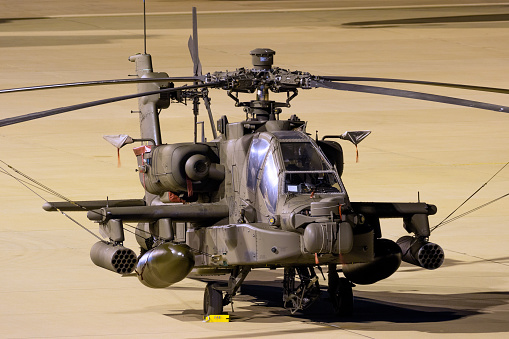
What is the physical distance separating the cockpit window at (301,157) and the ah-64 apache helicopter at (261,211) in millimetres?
Result: 13

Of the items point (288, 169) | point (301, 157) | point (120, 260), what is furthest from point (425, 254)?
point (120, 260)

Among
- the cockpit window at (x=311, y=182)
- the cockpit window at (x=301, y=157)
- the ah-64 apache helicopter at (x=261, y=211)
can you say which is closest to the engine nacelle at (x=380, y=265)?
the ah-64 apache helicopter at (x=261, y=211)

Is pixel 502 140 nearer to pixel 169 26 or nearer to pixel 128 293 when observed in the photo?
pixel 128 293

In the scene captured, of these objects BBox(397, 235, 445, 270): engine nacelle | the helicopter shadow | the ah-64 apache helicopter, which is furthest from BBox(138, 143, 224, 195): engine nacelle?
BBox(397, 235, 445, 270): engine nacelle

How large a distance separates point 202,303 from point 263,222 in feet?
10.3

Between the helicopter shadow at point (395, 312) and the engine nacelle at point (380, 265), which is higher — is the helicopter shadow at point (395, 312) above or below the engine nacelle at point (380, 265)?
below

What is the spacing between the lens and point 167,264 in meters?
16.9

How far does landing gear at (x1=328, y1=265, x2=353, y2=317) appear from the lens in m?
17.8

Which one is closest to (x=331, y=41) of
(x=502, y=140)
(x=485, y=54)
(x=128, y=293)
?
(x=485, y=54)

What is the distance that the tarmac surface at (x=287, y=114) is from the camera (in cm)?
1811

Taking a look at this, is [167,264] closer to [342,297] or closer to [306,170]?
[306,170]

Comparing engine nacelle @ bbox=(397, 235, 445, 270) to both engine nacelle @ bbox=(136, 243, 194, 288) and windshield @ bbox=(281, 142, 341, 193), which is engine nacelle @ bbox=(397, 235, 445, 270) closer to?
windshield @ bbox=(281, 142, 341, 193)

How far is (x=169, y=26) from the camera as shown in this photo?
196 ft

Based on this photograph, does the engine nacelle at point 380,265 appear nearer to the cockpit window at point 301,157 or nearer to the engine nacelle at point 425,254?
the engine nacelle at point 425,254
